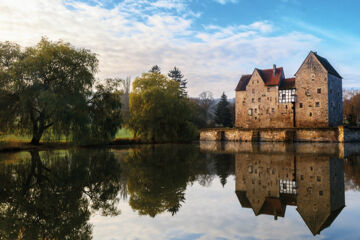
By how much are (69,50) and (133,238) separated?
85.1 ft

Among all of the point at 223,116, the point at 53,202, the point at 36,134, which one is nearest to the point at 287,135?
the point at 223,116

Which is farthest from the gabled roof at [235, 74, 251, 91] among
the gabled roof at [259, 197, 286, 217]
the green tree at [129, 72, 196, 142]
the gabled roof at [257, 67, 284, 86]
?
the gabled roof at [259, 197, 286, 217]

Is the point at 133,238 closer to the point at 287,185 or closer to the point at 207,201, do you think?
the point at 207,201

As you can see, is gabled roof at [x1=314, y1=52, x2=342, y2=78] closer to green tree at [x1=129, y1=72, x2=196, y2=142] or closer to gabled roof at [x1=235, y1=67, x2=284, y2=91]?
gabled roof at [x1=235, y1=67, x2=284, y2=91]

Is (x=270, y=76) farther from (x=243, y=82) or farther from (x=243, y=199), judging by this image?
(x=243, y=199)

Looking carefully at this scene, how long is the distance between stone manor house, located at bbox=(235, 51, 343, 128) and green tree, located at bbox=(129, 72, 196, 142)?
1908 centimetres

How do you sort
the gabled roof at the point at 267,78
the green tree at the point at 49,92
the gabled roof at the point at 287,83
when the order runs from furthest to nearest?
the gabled roof at the point at 267,78 < the gabled roof at the point at 287,83 < the green tree at the point at 49,92

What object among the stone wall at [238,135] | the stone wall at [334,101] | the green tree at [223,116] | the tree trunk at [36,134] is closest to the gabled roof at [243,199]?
the tree trunk at [36,134]

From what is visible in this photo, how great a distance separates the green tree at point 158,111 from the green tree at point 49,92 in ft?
45.2

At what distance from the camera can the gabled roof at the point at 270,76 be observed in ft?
194

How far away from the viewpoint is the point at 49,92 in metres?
24.8

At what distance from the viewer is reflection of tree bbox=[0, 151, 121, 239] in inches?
213

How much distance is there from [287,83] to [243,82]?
9.60 metres

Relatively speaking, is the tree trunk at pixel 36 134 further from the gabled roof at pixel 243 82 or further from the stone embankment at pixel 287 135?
the gabled roof at pixel 243 82
